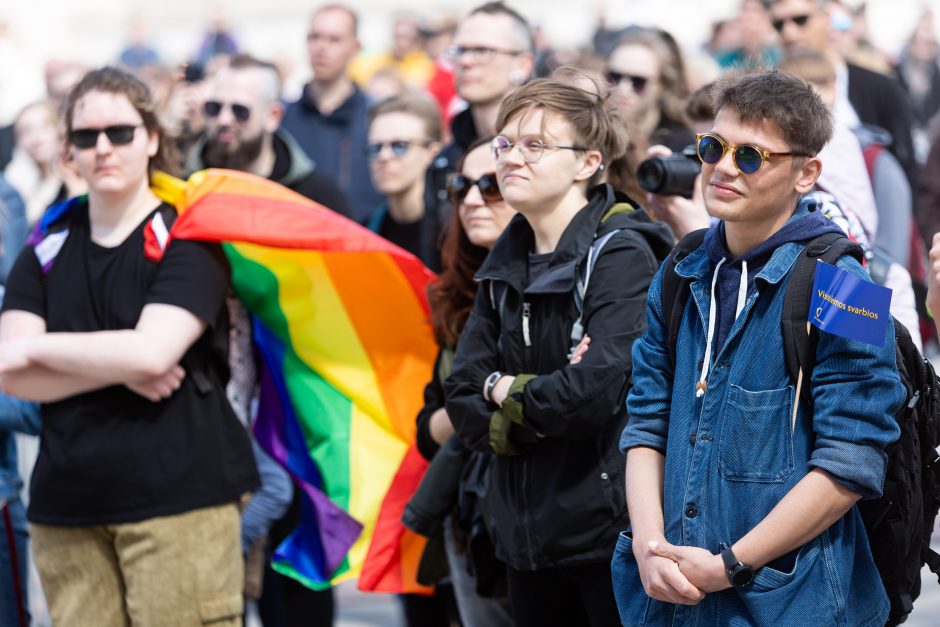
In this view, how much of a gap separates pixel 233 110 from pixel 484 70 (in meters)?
1.12

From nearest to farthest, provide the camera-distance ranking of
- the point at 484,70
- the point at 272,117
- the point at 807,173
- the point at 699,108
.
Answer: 1. the point at 807,173
2. the point at 699,108
3. the point at 484,70
4. the point at 272,117

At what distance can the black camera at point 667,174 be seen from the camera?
4016 mm

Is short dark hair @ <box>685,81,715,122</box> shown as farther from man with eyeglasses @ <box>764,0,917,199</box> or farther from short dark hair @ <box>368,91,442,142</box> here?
man with eyeglasses @ <box>764,0,917,199</box>

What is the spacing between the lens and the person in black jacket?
3730 mm

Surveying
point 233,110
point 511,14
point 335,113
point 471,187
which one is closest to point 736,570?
point 471,187

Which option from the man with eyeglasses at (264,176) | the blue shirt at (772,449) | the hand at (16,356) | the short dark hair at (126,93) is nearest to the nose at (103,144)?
the short dark hair at (126,93)

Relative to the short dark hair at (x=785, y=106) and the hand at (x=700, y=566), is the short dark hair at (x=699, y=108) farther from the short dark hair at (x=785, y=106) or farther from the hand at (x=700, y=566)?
the hand at (x=700, y=566)

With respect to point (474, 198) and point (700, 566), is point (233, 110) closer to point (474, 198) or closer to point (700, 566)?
point (474, 198)

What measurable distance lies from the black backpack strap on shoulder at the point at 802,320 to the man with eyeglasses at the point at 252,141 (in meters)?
3.17

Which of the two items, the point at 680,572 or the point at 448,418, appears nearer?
the point at 680,572

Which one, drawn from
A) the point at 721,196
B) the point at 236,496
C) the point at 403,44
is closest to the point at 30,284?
the point at 236,496

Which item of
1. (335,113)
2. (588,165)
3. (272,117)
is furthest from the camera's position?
(335,113)

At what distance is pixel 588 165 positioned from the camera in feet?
13.2

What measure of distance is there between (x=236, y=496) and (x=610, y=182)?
155 cm
